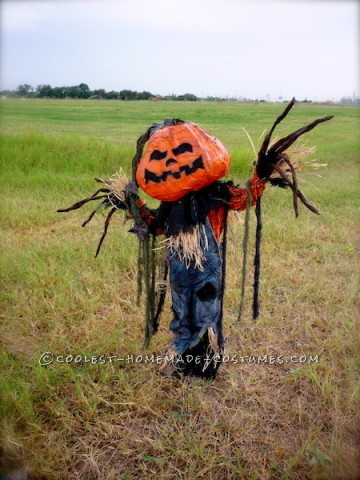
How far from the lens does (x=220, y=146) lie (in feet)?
5.72

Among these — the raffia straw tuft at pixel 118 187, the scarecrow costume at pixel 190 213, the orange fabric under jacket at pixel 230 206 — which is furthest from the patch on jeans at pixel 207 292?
the raffia straw tuft at pixel 118 187

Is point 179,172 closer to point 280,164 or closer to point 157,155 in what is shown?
point 157,155

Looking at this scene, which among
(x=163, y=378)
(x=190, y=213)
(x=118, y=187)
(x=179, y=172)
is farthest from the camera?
(x=163, y=378)

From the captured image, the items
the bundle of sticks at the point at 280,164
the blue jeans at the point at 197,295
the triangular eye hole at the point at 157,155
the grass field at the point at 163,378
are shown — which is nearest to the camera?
the bundle of sticks at the point at 280,164

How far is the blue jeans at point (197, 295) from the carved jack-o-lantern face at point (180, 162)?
295mm

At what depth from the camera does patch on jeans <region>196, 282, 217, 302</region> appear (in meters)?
1.94

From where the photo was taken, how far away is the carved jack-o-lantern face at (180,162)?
1638 mm

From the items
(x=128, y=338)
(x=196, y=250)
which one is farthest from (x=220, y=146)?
(x=128, y=338)

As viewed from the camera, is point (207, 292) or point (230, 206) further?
point (207, 292)

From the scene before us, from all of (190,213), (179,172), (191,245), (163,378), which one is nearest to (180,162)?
(179,172)

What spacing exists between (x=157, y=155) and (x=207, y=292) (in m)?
0.68

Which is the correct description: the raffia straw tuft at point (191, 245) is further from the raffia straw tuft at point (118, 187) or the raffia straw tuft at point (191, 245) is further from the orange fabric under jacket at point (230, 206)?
the raffia straw tuft at point (118, 187)

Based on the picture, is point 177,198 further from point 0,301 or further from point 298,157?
point 0,301

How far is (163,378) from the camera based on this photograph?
2.18m
